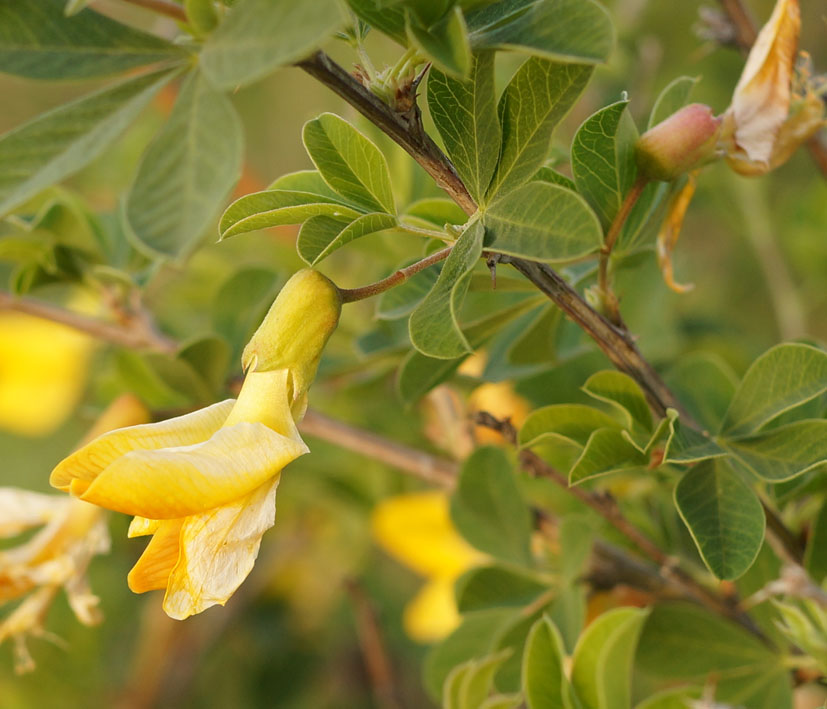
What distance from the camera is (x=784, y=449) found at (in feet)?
1.43

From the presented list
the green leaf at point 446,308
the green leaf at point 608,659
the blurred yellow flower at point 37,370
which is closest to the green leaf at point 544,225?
the green leaf at point 446,308

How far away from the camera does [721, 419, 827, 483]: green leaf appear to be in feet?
1.37

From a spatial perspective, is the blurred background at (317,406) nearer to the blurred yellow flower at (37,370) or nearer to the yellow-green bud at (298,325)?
the blurred yellow flower at (37,370)

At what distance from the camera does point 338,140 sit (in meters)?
0.37

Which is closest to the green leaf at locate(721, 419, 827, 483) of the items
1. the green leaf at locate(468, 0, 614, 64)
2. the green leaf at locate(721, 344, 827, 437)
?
the green leaf at locate(721, 344, 827, 437)

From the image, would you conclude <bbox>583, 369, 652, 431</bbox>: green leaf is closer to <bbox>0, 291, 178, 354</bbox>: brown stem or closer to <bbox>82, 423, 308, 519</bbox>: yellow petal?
<bbox>82, 423, 308, 519</bbox>: yellow petal

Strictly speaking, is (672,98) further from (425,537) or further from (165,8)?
(425,537)

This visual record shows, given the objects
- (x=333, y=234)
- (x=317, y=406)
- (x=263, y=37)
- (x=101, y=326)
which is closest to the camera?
(x=263, y=37)

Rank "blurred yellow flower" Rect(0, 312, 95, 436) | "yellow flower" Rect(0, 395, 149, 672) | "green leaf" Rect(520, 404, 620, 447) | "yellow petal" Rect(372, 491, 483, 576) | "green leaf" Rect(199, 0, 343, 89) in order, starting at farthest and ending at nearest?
"blurred yellow flower" Rect(0, 312, 95, 436), "yellow petal" Rect(372, 491, 483, 576), "yellow flower" Rect(0, 395, 149, 672), "green leaf" Rect(520, 404, 620, 447), "green leaf" Rect(199, 0, 343, 89)

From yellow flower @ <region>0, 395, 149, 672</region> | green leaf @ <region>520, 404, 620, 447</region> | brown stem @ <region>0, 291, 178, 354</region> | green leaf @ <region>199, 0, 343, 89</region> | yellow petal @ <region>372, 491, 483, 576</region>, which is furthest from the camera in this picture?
yellow petal @ <region>372, 491, 483, 576</region>

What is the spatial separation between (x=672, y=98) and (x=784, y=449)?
192 millimetres

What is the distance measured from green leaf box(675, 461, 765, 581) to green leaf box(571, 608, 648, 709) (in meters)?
0.07

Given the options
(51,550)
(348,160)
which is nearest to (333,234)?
(348,160)

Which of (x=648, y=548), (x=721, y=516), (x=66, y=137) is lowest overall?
(x=648, y=548)
